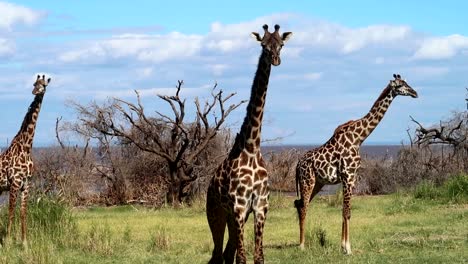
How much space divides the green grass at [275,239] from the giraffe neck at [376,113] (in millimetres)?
1851

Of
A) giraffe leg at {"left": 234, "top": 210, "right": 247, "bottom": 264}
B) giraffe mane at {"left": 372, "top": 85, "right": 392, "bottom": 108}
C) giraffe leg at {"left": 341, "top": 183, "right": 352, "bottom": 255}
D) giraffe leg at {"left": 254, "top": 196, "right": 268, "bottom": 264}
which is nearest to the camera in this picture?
giraffe leg at {"left": 234, "top": 210, "right": 247, "bottom": 264}

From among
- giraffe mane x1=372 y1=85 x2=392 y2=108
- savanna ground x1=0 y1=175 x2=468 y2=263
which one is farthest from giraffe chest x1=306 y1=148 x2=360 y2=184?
giraffe mane x1=372 y1=85 x2=392 y2=108

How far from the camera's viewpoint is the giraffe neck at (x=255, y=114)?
29.6 ft

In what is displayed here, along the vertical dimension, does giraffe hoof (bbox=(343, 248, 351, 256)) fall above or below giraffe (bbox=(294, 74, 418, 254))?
below

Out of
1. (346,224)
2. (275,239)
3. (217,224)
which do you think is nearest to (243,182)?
(217,224)

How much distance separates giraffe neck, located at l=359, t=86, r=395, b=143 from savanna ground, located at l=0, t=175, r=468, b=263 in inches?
72.3

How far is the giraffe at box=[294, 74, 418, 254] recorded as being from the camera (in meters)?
12.9

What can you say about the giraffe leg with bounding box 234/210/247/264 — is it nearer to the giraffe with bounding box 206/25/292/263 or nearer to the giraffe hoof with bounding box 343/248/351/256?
the giraffe with bounding box 206/25/292/263

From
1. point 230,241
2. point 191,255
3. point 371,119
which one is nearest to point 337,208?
point 371,119

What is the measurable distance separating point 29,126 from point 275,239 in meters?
4.89

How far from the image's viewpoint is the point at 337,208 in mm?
19750

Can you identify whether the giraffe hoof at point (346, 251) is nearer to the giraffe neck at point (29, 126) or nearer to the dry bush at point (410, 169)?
the giraffe neck at point (29, 126)

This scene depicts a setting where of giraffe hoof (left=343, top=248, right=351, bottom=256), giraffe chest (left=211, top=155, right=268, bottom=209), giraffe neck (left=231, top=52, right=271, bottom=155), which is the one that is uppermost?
giraffe neck (left=231, top=52, right=271, bottom=155)

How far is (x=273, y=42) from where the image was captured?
8.98 meters
